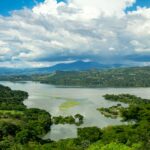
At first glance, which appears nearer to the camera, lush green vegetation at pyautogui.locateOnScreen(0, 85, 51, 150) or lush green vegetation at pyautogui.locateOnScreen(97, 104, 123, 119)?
lush green vegetation at pyautogui.locateOnScreen(0, 85, 51, 150)

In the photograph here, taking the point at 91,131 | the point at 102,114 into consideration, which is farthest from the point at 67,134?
the point at 102,114

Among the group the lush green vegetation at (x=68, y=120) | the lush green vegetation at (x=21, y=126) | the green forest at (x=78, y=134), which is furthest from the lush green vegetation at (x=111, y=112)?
the lush green vegetation at (x=21, y=126)

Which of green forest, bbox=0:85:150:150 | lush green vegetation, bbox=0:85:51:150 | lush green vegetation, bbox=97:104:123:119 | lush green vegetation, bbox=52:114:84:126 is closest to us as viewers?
green forest, bbox=0:85:150:150

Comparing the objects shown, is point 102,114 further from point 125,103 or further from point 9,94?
point 9,94

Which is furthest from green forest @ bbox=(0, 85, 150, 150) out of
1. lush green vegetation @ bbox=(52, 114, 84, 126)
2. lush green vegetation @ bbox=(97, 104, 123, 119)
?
lush green vegetation @ bbox=(97, 104, 123, 119)

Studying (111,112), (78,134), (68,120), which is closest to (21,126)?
(78,134)

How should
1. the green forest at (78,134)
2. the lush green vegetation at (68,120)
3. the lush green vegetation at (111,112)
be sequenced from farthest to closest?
the lush green vegetation at (111,112) < the lush green vegetation at (68,120) < the green forest at (78,134)

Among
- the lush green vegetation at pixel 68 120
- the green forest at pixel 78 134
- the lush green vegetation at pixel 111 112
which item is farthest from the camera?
the lush green vegetation at pixel 111 112

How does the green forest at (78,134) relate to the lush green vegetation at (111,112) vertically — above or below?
above

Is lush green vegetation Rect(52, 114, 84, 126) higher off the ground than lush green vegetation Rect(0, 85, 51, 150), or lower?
lower

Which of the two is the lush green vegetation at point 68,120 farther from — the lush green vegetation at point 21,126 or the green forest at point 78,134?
the lush green vegetation at point 21,126

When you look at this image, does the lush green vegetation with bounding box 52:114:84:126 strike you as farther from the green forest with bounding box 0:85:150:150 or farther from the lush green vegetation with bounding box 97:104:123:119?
the lush green vegetation with bounding box 97:104:123:119
